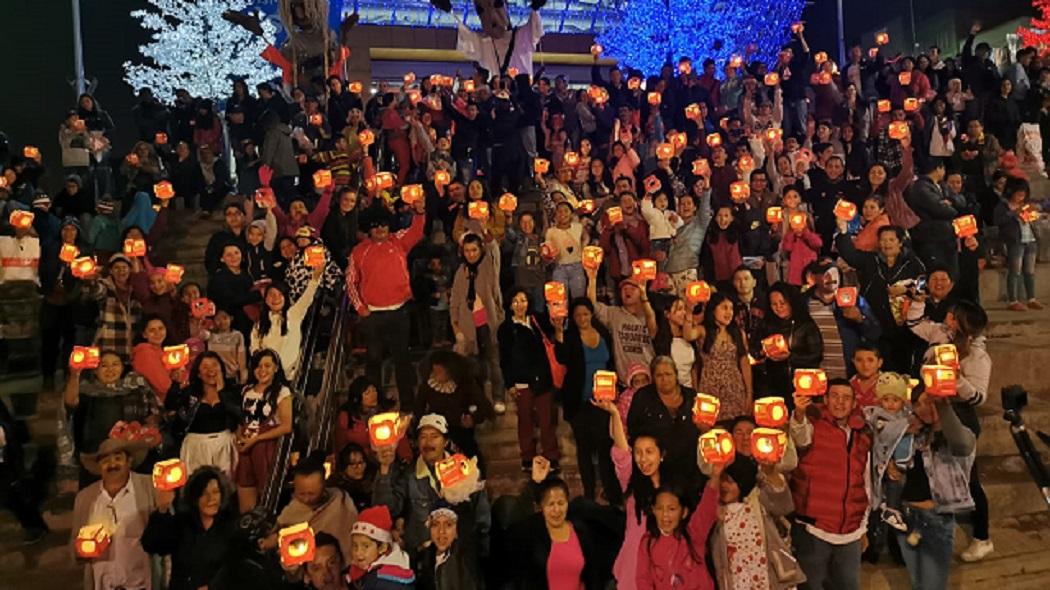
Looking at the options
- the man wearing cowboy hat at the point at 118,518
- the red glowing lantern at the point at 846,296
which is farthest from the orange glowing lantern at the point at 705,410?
the man wearing cowboy hat at the point at 118,518

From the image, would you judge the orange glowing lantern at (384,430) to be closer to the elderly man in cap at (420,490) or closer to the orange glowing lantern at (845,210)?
the elderly man in cap at (420,490)

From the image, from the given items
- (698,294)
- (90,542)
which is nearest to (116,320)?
(90,542)

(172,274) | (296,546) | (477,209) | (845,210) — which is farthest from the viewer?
(477,209)

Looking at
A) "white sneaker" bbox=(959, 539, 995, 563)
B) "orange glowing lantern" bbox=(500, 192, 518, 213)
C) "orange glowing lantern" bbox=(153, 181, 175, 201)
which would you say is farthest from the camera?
"orange glowing lantern" bbox=(153, 181, 175, 201)

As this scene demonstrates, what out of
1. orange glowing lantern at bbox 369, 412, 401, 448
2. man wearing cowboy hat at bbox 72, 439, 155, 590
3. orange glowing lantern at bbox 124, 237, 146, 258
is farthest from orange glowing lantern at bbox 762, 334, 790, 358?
orange glowing lantern at bbox 124, 237, 146, 258

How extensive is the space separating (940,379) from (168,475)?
3.78 metres

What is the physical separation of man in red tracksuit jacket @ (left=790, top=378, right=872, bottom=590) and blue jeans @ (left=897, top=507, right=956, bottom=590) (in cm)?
38

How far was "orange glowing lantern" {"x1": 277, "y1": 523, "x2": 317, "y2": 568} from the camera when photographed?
11.6ft

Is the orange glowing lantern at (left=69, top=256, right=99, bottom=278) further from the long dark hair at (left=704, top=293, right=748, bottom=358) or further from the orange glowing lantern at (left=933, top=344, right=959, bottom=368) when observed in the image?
the orange glowing lantern at (left=933, top=344, right=959, bottom=368)

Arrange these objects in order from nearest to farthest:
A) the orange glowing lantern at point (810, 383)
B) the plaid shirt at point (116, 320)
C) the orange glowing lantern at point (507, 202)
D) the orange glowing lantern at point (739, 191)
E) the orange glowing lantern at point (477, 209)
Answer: the orange glowing lantern at point (810, 383)
the plaid shirt at point (116, 320)
the orange glowing lantern at point (477, 209)
the orange glowing lantern at point (507, 202)
the orange glowing lantern at point (739, 191)

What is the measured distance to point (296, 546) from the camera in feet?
11.6

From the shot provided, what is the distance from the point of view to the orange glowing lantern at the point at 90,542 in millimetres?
3930

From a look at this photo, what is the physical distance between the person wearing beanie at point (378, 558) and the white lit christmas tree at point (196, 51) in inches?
719

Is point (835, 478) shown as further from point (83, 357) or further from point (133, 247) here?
point (133, 247)
